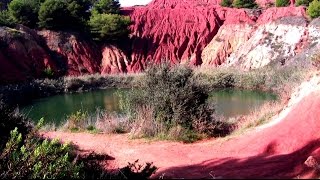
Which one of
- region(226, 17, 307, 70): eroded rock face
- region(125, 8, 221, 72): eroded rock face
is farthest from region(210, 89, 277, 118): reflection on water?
region(125, 8, 221, 72): eroded rock face

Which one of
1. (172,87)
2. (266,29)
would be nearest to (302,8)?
(266,29)

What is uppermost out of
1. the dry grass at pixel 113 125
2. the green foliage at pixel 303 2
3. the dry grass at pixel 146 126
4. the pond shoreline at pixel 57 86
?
the green foliage at pixel 303 2

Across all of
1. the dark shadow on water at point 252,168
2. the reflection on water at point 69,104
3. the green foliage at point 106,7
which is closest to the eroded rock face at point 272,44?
the green foliage at point 106,7

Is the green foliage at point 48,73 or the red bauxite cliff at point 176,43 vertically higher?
the red bauxite cliff at point 176,43

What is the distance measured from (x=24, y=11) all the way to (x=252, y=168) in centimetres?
4868

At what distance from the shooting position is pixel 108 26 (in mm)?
54375

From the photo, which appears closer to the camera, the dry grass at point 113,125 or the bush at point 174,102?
the bush at point 174,102

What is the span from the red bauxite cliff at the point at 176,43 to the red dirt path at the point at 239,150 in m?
33.0

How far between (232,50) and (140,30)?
12568 mm

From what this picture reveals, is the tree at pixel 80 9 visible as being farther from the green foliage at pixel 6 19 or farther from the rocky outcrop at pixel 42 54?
the green foliage at pixel 6 19

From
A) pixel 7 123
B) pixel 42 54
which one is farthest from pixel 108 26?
pixel 7 123

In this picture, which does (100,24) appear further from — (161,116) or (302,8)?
(161,116)

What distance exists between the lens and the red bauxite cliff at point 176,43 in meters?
49.1

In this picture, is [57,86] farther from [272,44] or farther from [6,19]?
[272,44]
